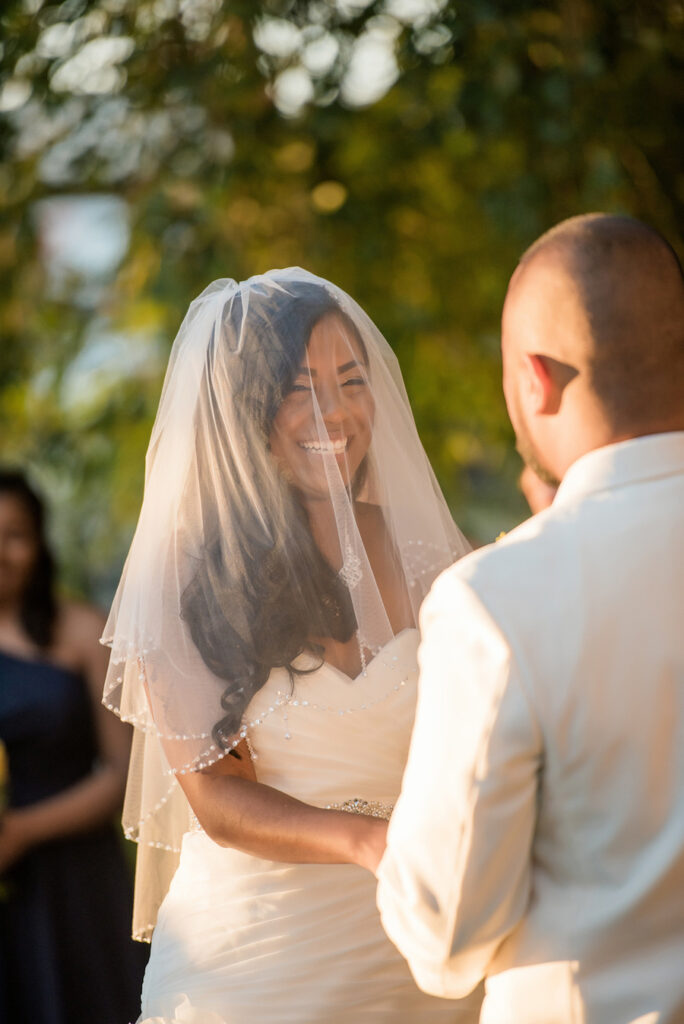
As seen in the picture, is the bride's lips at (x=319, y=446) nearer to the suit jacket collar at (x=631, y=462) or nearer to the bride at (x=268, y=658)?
the bride at (x=268, y=658)

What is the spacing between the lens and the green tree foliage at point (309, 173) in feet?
14.6

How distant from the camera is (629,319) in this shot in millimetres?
1544

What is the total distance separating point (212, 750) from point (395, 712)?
397 mm

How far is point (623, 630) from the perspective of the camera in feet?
4.83

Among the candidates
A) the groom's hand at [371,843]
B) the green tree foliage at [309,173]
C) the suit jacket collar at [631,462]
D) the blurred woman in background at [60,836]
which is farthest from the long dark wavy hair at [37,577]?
the suit jacket collar at [631,462]

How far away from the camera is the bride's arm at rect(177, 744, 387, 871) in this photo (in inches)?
79.7

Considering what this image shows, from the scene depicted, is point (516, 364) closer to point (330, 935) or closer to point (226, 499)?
point (226, 499)

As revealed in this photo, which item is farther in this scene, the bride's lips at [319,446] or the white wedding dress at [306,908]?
the bride's lips at [319,446]

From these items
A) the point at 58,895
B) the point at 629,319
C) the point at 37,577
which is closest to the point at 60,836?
the point at 58,895

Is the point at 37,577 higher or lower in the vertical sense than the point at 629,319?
lower

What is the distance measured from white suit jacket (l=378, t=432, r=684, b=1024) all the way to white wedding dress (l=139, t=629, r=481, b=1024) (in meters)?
0.77

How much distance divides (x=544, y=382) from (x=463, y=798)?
0.59m

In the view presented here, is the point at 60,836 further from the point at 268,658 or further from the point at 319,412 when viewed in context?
the point at 319,412

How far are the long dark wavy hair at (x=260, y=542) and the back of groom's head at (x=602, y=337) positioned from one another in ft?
2.92
